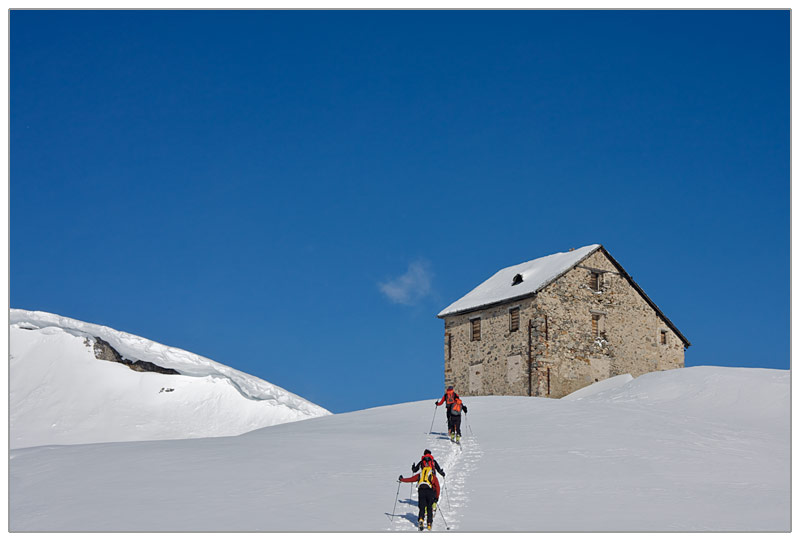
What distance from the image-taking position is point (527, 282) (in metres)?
35.7

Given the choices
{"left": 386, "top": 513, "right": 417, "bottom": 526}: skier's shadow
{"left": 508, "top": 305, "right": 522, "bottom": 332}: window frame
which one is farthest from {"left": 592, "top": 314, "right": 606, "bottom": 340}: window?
{"left": 386, "top": 513, "right": 417, "bottom": 526}: skier's shadow

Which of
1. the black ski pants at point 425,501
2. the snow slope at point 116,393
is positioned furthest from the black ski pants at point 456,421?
the snow slope at point 116,393

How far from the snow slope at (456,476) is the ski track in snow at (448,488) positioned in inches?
1.9

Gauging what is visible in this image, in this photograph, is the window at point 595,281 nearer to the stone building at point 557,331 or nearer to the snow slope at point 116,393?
the stone building at point 557,331

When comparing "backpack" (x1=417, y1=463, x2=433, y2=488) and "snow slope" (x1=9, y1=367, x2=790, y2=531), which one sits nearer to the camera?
"snow slope" (x1=9, y1=367, x2=790, y2=531)

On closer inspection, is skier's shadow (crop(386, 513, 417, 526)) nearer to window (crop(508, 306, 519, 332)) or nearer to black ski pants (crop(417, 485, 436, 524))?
black ski pants (crop(417, 485, 436, 524))

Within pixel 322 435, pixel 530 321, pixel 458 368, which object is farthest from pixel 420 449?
pixel 458 368

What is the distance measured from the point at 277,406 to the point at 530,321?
56092 millimetres

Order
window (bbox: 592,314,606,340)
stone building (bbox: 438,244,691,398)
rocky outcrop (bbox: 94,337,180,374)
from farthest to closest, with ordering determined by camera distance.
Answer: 1. rocky outcrop (bbox: 94,337,180,374)
2. window (bbox: 592,314,606,340)
3. stone building (bbox: 438,244,691,398)

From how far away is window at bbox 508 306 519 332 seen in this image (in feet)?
113

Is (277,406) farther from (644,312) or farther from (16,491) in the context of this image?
(16,491)

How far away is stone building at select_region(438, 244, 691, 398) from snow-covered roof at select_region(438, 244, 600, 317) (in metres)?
0.06

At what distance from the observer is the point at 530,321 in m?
33.7

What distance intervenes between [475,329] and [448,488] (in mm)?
22493
